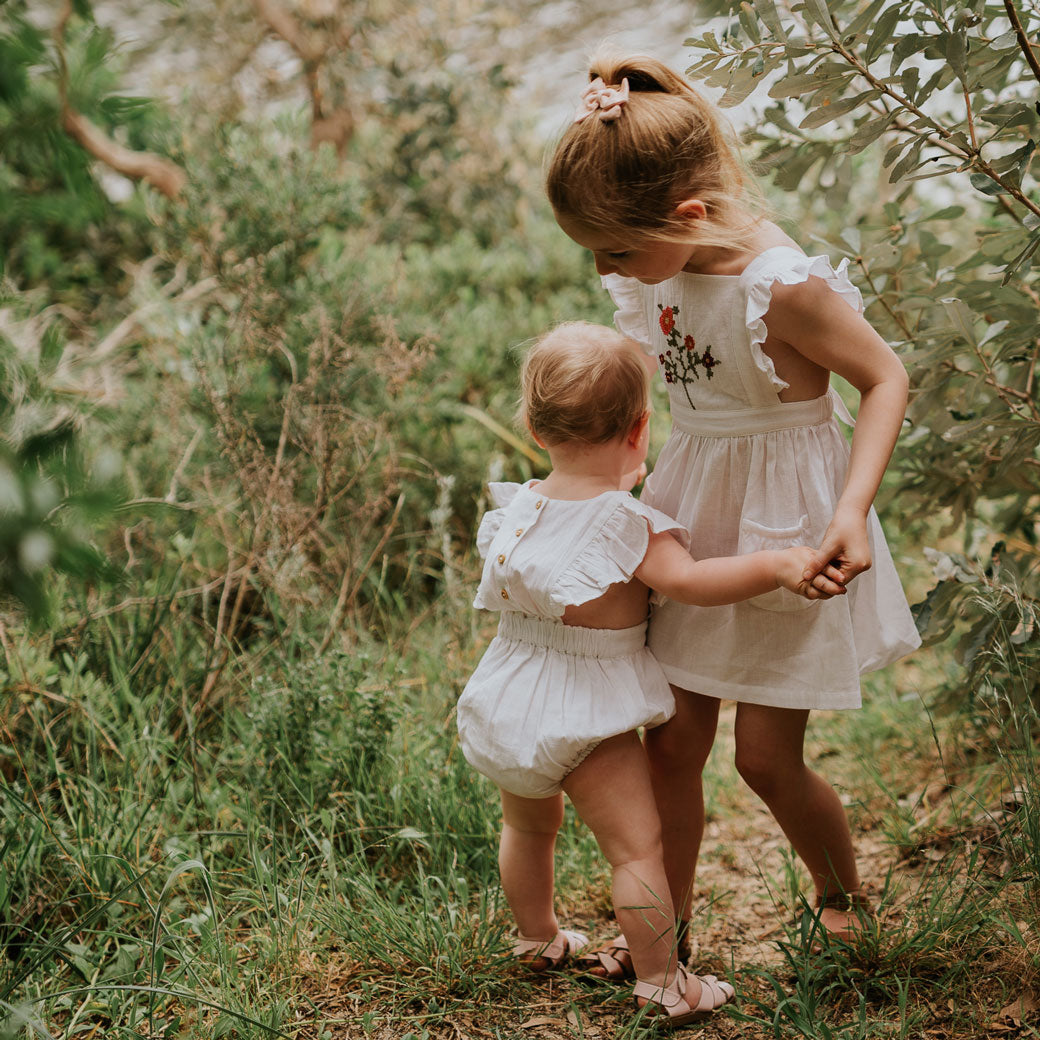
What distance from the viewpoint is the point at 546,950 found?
1.94m

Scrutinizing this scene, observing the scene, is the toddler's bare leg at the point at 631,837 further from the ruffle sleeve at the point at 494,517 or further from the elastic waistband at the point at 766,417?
the elastic waistband at the point at 766,417

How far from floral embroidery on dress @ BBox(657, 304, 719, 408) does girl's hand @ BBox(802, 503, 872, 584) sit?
1.25 feet

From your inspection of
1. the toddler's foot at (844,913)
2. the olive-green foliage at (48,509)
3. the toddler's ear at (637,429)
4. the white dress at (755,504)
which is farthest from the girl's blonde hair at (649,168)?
the toddler's foot at (844,913)

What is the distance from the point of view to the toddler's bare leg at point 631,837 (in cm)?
174

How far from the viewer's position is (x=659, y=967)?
176 centimetres

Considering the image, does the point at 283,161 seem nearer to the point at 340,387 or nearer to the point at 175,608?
the point at 340,387

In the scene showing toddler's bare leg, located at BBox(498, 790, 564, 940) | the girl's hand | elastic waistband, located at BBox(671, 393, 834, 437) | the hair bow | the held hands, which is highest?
the hair bow

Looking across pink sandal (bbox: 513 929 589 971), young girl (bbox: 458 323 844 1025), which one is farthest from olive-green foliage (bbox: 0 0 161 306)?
pink sandal (bbox: 513 929 589 971)

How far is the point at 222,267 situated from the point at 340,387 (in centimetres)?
88

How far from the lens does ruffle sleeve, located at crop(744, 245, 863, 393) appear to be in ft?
5.28

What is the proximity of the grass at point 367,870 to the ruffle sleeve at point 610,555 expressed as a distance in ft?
2.28

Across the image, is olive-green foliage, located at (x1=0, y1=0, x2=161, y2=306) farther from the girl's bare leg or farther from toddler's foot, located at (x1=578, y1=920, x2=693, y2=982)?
toddler's foot, located at (x1=578, y1=920, x2=693, y2=982)

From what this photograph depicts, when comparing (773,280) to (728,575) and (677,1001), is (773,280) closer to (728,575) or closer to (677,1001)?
(728,575)

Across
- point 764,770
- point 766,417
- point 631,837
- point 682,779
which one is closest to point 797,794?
point 764,770
